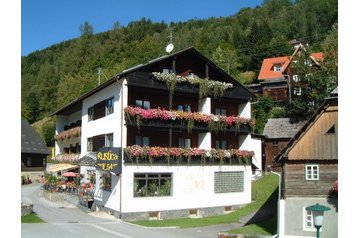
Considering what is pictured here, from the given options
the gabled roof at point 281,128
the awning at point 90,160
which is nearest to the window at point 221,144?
the awning at point 90,160

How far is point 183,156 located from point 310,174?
939cm

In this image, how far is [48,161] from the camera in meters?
53.1

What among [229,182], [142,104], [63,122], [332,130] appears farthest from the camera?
[63,122]

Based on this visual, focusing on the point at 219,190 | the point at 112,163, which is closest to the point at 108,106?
the point at 112,163

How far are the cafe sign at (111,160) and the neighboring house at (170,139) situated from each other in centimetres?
6

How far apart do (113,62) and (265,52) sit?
28169mm

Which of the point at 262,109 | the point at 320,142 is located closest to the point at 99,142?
the point at 320,142

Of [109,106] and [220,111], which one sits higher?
[109,106]

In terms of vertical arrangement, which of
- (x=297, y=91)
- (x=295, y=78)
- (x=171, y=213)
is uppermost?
(x=295, y=78)

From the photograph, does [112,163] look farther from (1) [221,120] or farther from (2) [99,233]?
(1) [221,120]

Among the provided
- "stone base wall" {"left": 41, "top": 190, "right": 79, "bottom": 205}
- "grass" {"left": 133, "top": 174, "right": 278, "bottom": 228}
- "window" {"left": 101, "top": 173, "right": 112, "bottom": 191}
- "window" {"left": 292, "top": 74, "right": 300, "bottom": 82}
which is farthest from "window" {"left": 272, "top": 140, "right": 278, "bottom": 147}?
"stone base wall" {"left": 41, "top": 190, "right": 79, "bottom": 205}

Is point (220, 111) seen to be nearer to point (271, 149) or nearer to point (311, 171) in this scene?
point (271, 149)

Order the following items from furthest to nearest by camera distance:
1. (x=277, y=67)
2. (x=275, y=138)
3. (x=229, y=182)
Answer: (x=277, y=67)
(x=275, y=138)
(x=229, y=182)

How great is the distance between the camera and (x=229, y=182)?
30.3 m
